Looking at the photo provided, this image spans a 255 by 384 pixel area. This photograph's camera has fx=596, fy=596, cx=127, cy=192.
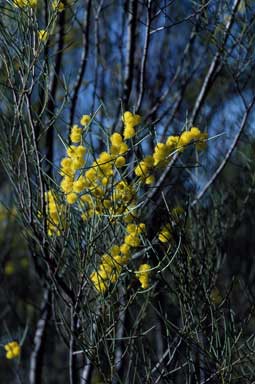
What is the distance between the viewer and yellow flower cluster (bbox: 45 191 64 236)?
5.45 feet

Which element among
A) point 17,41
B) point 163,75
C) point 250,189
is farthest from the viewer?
point 163,75

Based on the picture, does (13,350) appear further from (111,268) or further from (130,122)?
(130,122)

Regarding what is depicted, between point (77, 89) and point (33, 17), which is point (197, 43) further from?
point (33, 17)

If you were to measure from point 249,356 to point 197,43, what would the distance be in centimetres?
200

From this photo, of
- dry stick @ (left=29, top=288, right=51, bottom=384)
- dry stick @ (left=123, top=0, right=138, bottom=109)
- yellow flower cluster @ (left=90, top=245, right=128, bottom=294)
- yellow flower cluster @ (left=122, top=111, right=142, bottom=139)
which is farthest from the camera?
dry stick @ (left=29, top=288, right=51, bottom=384)

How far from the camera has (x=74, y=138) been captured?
5.24 feet

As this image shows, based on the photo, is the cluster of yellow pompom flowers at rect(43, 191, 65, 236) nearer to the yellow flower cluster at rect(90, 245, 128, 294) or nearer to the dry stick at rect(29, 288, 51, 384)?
the yellow flower cluster at rect(90, 245, 128, 294)

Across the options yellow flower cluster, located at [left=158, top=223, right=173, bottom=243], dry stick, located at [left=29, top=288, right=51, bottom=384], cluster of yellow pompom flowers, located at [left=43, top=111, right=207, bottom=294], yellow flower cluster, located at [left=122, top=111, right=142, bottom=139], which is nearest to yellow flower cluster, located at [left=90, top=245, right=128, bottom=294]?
cluster of yellow pompom flowers, located at [left=43, top=111, right=207, bottom=294]

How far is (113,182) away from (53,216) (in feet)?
0.97

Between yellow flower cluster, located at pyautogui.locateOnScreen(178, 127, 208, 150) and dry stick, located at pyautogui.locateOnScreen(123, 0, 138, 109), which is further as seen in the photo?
dry stick, located at pyautogui.locateOnScreen(123, 0, 138, 109)

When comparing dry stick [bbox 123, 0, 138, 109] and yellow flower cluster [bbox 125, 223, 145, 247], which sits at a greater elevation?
dry stick [bbox 123, 0, 138, 109]

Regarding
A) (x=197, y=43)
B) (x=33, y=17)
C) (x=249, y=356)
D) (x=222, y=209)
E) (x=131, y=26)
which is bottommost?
(x=249, y=356)

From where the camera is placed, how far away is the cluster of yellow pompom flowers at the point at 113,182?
5.00 feet

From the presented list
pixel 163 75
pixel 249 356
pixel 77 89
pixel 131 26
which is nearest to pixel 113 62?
pixel 163 75
